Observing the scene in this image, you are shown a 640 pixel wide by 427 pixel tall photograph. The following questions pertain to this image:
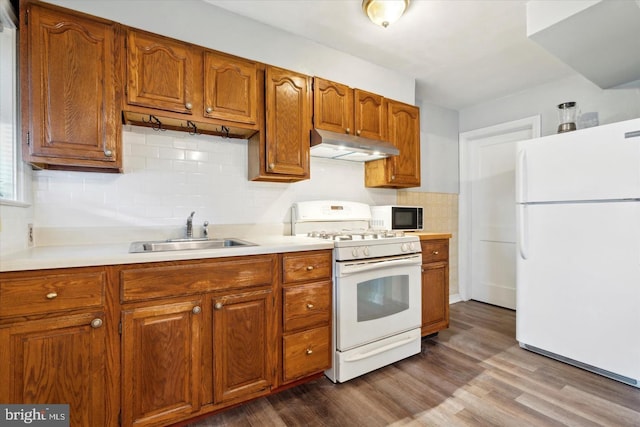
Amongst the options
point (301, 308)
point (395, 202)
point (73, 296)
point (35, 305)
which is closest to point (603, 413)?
point (301, 308)

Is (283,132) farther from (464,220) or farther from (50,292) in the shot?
(464,220)

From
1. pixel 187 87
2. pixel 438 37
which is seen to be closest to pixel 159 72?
pixel 187 87

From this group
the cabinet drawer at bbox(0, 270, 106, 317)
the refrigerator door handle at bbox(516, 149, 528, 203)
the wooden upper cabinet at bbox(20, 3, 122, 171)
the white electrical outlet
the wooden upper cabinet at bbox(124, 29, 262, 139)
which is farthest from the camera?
the refrigerator door handle at bbox(516, 149, 528, 203)

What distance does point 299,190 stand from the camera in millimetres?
2561

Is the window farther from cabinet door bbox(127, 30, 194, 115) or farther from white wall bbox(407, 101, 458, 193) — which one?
white wall bbox(407, 101, 458, 193)

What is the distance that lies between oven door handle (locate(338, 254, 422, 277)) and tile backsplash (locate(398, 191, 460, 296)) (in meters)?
1.10

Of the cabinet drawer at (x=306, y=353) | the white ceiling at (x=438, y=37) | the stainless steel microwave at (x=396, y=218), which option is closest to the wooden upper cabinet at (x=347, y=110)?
the white ceiling at (x=438, y=37)

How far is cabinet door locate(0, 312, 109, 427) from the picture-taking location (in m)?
1.16

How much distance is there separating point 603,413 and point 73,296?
2788 millimetres

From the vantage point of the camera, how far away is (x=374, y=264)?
2.04 metres

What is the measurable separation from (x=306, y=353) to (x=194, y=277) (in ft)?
2.85

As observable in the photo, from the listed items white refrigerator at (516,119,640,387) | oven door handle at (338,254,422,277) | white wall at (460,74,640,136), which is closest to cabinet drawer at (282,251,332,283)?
oven door handle at (338,254,422,277)

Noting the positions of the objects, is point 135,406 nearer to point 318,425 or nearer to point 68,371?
point 68,371

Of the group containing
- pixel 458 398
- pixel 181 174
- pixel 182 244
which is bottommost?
pixel 458 398
